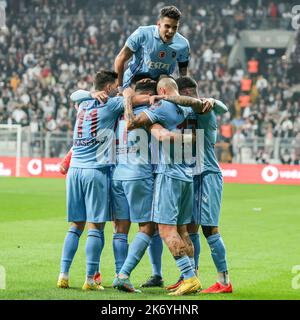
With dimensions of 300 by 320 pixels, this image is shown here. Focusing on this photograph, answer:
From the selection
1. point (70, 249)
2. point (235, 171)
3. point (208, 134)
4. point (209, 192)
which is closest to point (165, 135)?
point (208, 134)

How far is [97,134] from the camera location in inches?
384

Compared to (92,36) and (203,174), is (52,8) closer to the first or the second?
(92,36)

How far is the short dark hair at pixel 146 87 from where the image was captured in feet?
31.3

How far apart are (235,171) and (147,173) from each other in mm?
21024

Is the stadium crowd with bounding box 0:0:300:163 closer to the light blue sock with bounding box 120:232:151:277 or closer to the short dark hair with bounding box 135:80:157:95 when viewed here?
the short dark hair with bounding box 135:80:157:95

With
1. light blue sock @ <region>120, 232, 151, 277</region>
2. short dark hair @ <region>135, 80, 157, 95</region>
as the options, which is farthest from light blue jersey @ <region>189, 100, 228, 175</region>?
light blue sock @ <region>120, 232, 151, 277</region>

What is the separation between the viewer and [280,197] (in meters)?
23.9

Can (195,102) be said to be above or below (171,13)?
below

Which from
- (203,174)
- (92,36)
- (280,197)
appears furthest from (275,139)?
(203,174)

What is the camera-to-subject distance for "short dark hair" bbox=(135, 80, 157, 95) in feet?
31.3

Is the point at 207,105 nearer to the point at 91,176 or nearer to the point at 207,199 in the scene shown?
the point at 207,199

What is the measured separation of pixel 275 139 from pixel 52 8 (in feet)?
48.4
